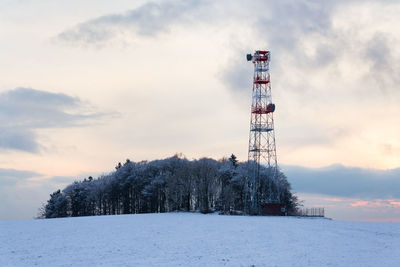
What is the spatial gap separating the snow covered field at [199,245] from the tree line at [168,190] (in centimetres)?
3655

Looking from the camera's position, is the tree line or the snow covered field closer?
the snow covered field

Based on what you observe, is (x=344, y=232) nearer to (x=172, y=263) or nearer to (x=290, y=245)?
(x=290, y=245)

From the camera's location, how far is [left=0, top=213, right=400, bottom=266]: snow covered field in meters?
33.5

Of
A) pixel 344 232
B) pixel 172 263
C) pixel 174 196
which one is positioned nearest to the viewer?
pixel 172 263

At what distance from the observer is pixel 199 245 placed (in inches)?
1591

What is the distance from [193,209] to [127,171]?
2174cm

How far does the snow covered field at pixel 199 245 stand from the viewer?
110ft

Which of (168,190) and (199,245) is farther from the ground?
(168,190)

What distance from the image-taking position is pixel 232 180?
101 metres

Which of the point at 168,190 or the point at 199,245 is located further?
the point at 168,190

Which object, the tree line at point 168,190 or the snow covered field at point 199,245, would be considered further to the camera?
the tree line at point 168,190

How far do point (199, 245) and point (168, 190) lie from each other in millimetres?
60793

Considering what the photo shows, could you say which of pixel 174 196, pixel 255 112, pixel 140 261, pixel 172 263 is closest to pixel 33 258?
pixel 140 261

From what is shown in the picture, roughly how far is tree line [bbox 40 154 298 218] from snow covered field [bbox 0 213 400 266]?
3655 cm
